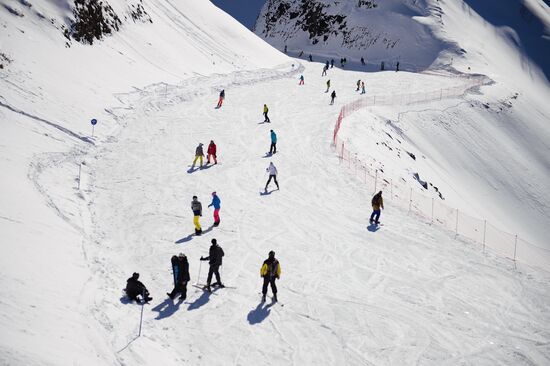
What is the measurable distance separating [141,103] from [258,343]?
81.0 ft

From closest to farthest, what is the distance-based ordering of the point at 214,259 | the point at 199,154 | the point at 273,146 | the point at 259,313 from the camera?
the point at 259,313 → the point at 214,259 → the point at 199,154 → the point at 273,146

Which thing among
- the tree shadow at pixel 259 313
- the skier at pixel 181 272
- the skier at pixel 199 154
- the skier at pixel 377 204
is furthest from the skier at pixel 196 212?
the skier at pixel 199 154

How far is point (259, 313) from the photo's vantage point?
12344 mm

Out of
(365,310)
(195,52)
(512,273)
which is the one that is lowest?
(365,310)

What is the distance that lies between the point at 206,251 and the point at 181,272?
3239 millimetres

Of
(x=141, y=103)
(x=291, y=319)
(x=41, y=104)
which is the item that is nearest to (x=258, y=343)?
(x=291, y=319)

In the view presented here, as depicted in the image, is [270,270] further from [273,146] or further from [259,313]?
[273,146]

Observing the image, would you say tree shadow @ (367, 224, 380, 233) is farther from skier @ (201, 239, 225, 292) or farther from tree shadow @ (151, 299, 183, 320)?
tree shadow @ (151, 299, 183, 320)

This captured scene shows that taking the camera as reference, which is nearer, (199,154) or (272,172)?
(272,172)

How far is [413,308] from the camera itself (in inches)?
523

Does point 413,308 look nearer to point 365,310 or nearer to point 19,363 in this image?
point 365,310

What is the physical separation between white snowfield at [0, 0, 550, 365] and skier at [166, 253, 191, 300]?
16.3 inches

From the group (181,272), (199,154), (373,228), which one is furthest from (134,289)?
(199,154)

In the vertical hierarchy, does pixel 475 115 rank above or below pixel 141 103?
above
